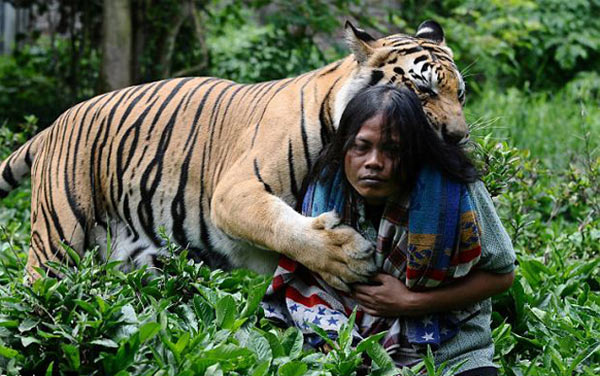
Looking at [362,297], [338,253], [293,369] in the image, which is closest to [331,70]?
[338,253]

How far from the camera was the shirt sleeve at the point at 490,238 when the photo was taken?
285 cm

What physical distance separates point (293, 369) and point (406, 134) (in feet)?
2.81

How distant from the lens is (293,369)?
265 centimetres

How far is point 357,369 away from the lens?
2.91m

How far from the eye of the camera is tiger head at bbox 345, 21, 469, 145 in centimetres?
302

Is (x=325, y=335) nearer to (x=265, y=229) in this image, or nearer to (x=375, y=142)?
(x=265, y=229)

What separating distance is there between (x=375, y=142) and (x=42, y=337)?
1240 millimetres

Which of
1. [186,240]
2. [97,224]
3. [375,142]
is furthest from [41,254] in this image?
[375,142]

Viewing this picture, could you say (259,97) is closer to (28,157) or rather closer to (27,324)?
(28,157)

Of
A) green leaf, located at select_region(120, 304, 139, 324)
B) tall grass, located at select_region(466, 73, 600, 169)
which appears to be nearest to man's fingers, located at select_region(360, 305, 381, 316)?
green leaf, located at select_region(120, 304, 139, 324)

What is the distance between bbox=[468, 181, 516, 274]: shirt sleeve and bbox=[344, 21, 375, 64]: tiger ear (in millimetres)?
722

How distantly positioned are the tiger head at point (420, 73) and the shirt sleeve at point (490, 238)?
0.83 ft

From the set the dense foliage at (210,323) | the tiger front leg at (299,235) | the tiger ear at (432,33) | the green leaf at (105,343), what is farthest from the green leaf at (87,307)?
the tiger ear at (432,33)

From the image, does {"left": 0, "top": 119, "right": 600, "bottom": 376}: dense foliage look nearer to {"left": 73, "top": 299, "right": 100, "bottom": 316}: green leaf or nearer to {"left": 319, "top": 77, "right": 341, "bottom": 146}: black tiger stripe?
{"left": 73, "top": 299, "right": 100, "bottom": 316}: green leaf
